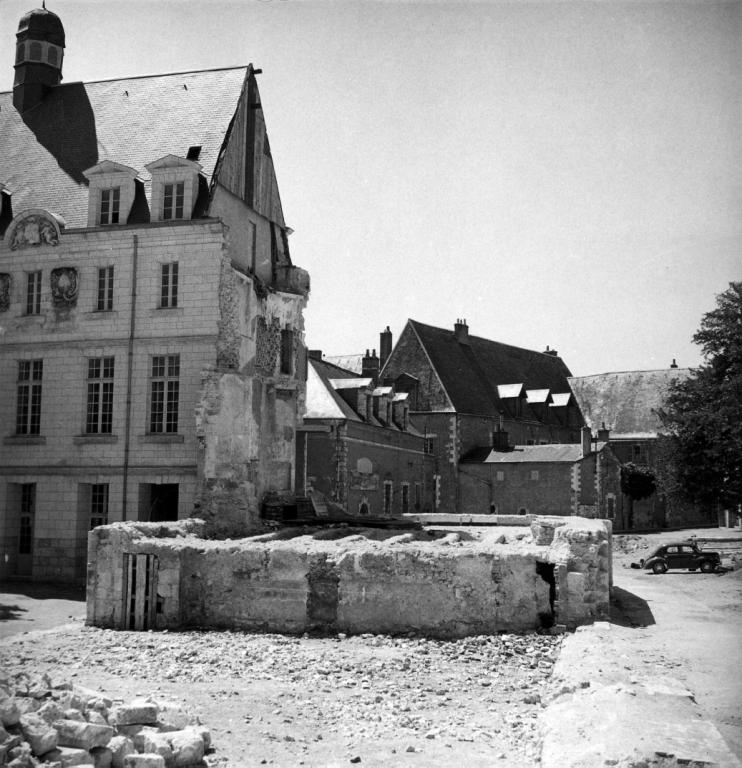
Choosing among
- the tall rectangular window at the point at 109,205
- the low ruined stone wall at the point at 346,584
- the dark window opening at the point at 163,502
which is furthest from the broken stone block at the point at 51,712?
the tall rectangular window at the point at 109,205

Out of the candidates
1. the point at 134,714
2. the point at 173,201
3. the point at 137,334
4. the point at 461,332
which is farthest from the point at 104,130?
the point at 461,332

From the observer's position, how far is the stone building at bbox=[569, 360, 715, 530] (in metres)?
57.7

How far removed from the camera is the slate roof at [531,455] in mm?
46406

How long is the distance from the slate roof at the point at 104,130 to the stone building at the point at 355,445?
12.9m

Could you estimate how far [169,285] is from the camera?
23109mm

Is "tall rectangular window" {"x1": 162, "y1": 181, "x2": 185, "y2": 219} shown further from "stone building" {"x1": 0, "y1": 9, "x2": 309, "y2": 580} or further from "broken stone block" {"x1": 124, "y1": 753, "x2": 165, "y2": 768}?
"broken stone block" {"x1": 124, "y1": 753, "x2": 165, "y2": 768}

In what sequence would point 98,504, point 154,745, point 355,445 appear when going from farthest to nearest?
point 355,445
point 98,504
point 154,745

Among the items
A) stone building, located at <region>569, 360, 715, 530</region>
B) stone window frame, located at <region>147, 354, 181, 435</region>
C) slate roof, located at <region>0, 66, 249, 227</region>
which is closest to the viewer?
stone window frame, located at <region>147, 354, 181, 435</region>

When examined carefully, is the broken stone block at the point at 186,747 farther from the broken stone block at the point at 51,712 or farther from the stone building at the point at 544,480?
the stone building at the point at 544,480

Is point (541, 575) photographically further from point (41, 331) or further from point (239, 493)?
point (41, 331)

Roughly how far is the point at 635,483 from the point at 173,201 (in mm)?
37095

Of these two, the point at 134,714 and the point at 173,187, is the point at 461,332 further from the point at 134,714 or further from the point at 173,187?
the point at 134,714

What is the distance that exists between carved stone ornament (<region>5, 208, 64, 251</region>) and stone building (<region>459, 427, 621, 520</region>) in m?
29.9

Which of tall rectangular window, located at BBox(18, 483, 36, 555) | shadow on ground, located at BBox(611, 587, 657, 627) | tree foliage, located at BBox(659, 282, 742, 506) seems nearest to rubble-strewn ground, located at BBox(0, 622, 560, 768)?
shadow on ground, located at BBox(611, 587, 657, 627)
